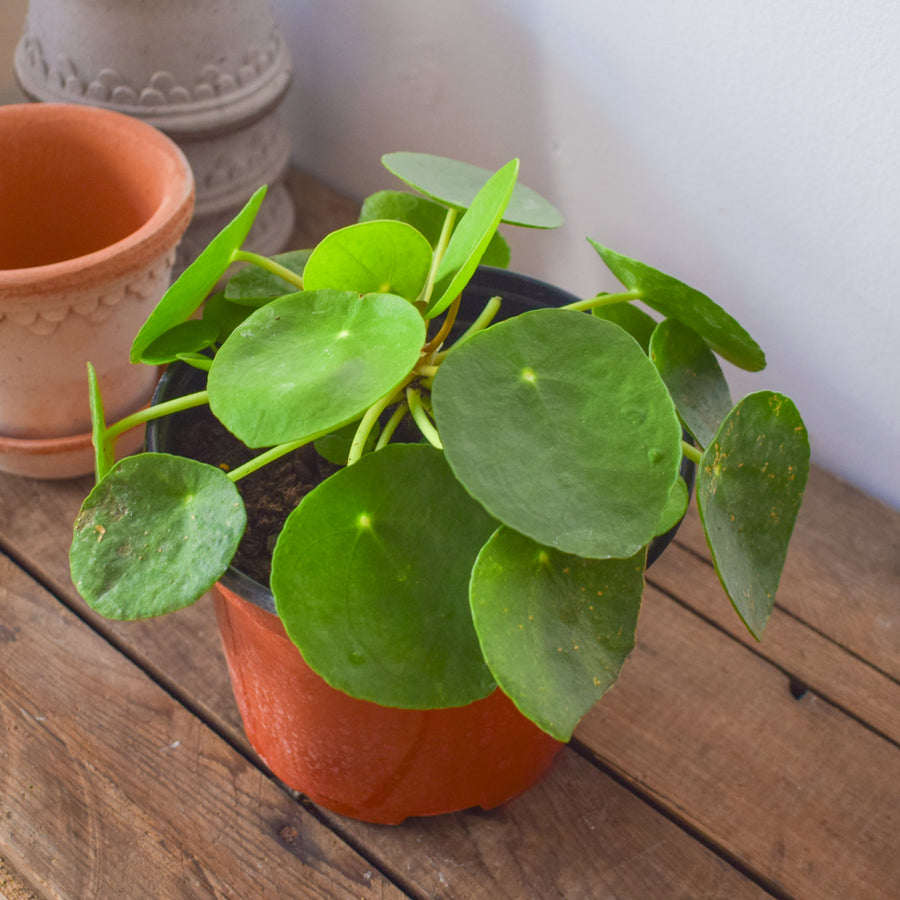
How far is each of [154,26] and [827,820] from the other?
3.77ft

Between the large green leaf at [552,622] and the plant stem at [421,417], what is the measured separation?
92 millimetres

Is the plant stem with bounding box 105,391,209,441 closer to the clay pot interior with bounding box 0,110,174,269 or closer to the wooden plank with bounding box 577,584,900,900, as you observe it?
the clay pot interior with bounding box 0,110,174,269

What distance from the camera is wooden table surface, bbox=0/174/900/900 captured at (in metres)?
0.78

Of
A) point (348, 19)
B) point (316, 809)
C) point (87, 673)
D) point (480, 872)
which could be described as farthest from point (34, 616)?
point (348, 19)

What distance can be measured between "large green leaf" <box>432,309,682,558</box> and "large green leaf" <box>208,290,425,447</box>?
0.12 feet

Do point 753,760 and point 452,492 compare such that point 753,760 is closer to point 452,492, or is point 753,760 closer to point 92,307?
point 452,492

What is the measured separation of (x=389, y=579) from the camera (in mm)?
550

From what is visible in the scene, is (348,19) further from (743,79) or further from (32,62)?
(743,79)

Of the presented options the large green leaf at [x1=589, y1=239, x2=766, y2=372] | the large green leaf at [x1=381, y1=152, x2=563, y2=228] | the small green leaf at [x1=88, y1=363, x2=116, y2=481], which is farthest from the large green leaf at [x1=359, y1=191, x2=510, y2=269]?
the small green leaf at [x1=88, y1=363, x2=116, y2=481]

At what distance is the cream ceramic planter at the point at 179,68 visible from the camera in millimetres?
1107

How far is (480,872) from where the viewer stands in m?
0.78

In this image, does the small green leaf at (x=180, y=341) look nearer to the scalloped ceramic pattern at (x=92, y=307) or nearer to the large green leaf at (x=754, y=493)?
the scalloped ceramic pattern at (x=92, y=307)

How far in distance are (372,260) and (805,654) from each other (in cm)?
66

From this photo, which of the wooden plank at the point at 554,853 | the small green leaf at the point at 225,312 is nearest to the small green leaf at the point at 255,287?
the small green leaf at the point at 225,312
